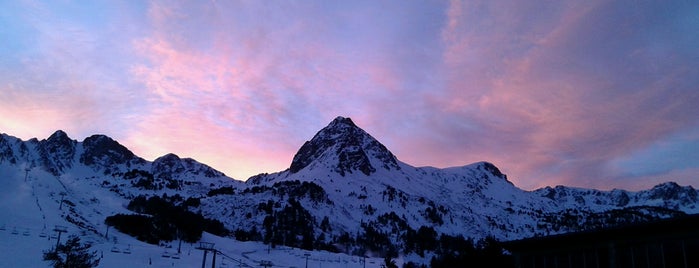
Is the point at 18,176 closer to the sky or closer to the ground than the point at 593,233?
closer to the sky

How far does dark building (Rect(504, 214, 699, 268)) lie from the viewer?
29.8 meters

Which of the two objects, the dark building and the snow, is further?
the snow

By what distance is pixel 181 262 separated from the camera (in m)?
127

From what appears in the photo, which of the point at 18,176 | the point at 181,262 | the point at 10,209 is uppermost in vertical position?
the point at 18,176

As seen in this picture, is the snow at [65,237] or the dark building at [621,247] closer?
the dark building at [621,247]

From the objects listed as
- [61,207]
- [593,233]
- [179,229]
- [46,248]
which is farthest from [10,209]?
[593,233]

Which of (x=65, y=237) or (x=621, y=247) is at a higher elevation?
(x=621, y=247)

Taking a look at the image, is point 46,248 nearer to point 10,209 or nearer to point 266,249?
point 10,209

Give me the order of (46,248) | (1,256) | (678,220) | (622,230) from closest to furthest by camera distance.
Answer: (678,220) < (622,230) < (1,256) < (46,248)

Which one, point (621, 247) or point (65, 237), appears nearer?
point (621, 247)

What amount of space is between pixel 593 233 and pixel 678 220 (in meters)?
4.74

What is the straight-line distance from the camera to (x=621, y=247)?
32.3 metres

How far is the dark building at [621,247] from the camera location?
97.8ft

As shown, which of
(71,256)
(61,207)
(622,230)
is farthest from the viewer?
(61,207)
